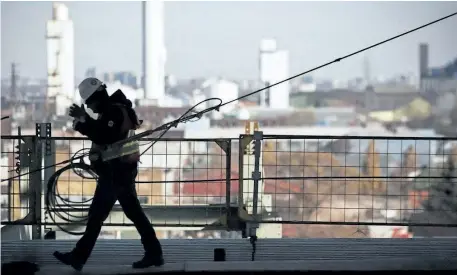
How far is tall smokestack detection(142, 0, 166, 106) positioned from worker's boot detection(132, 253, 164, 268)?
52110mm

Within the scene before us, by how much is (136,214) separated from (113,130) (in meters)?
0.47

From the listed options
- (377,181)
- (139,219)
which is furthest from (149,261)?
(377,181)

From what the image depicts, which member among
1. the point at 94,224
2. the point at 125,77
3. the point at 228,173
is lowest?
the point at 94,224

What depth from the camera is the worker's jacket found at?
412 cm

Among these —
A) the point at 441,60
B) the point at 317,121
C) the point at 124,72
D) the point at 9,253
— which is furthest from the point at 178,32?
the point at 9,253

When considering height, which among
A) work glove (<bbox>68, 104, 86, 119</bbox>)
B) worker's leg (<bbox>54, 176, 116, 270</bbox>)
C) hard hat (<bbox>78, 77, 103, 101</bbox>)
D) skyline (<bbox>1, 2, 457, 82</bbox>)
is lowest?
worker's leg (<bbox>54, 176, 116, 270</bbox>)

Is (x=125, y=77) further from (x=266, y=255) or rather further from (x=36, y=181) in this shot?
(x=266, y=255)

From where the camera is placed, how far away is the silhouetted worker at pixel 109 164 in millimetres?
4133

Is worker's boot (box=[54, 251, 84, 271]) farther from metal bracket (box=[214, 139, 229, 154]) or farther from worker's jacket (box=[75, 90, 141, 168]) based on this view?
metal bracket (box=[214, 139, 229, 154])

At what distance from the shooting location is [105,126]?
414 centimetres

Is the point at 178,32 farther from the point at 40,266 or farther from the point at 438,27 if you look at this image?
the point at 40,266

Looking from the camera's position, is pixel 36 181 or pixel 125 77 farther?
pixel 125 77

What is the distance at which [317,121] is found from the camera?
2159 inches

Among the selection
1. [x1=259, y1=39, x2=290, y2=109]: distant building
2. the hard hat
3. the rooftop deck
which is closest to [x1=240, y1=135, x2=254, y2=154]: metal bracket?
the rooftop deck
